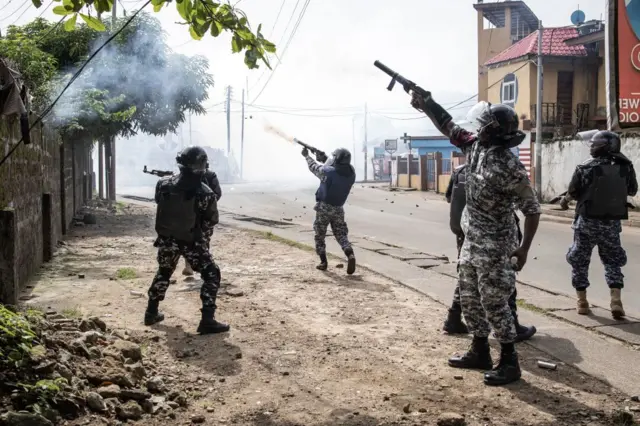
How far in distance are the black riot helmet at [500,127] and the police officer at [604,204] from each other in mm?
1948

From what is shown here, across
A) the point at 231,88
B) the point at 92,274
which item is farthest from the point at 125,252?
the point at 231,88

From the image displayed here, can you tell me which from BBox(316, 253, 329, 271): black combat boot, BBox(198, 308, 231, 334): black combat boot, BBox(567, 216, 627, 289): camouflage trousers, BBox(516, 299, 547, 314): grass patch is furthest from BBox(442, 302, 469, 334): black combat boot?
BBox(316, 253, 329, 271): black combat boot

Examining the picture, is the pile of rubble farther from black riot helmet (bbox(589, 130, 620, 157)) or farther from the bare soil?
black riot helmet (bbox(589, 130, 620, 157))

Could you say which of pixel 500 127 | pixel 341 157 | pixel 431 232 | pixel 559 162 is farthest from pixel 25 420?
pixel 559 162

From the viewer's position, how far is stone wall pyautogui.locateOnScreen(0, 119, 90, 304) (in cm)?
527

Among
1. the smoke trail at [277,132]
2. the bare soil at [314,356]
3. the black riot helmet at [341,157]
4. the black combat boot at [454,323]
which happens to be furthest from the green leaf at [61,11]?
the smoke trail at [277,132]

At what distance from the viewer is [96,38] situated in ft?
51.6

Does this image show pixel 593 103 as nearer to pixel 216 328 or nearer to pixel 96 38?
pixel 96 38

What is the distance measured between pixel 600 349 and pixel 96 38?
14432 millimetres

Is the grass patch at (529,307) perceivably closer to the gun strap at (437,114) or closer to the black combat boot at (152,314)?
the gun strap at (437,114)

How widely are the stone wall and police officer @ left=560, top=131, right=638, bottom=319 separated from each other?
492 centimetres

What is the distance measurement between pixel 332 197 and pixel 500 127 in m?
4.17

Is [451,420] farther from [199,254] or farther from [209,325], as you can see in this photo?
[199,254]

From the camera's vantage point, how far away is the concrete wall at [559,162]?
21594mm
